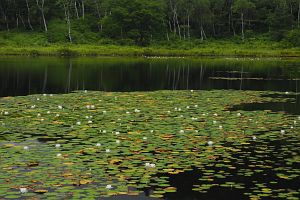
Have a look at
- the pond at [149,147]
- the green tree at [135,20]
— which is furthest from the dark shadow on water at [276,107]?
the green tree at [135,20]

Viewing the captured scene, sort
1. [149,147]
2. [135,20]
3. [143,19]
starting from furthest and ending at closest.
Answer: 1. [143,19]
2. [135,20]
3. [149,147]

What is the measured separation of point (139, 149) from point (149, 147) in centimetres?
36

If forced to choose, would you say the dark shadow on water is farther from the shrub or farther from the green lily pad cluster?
the shrub

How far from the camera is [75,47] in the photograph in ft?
248


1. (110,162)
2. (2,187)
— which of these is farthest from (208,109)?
(2,187)

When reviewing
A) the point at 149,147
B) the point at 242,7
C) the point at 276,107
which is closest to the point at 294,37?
the point at 242,7

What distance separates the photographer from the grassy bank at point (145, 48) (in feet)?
234

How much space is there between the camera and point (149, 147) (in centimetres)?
1201

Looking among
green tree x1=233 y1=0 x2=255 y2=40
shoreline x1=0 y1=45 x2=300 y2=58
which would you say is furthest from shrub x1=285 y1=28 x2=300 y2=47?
green tree x1=233 y1=0 x2=255 y2=40

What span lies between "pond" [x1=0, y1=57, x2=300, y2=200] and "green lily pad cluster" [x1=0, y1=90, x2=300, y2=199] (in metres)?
0.03

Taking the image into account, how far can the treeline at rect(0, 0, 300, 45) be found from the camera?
3364 inches

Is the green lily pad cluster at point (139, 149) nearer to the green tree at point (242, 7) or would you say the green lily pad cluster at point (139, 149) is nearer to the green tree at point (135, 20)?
the green tree at point (135, 20)

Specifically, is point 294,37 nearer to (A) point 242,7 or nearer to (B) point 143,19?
(A) point 242,7

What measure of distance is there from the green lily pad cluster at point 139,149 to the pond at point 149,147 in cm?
3
